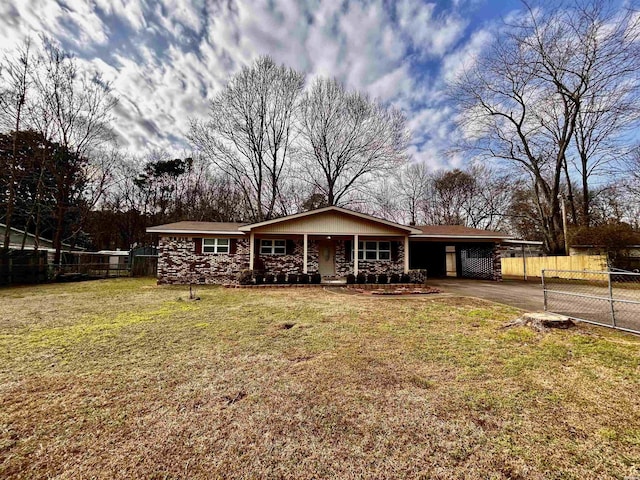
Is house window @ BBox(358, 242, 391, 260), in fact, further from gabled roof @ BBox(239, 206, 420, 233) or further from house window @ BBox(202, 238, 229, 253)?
house window @ BBox(202, 238, 229, 253)

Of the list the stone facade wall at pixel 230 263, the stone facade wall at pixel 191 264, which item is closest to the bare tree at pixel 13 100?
the stone facade wall at pixel 191 264

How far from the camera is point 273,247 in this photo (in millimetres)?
14102

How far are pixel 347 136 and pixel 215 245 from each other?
13.9 meters

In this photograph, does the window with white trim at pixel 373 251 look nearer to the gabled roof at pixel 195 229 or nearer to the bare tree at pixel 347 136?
the gabled roof at pixel 195 229

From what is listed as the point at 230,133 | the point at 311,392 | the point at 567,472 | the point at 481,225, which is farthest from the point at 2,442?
the point at 481,225

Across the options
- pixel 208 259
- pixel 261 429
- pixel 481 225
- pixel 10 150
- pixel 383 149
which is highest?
pixel 383 149

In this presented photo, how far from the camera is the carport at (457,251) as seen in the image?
46.7 feet

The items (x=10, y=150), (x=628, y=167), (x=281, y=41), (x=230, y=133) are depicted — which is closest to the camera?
(x=281, y=41)

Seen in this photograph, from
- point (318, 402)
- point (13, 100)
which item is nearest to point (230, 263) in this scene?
point (318, 402)

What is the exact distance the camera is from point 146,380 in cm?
313

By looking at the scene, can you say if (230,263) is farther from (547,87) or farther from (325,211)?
(547,87)

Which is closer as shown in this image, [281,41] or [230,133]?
[281,41]

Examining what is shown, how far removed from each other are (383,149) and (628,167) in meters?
15.0

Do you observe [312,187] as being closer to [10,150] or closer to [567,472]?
[10,150]
